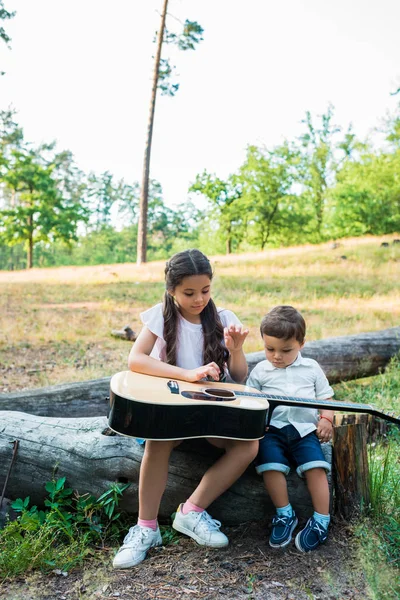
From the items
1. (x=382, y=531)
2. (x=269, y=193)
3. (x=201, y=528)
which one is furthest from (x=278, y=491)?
(x=269, y=193)

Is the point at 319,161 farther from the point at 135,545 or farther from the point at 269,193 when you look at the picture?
the point at 135,545

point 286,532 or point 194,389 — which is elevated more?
point 194,389

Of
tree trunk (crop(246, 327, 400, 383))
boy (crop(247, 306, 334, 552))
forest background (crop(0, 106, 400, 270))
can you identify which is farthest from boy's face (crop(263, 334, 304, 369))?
forest background (crop(0, 106, 400, 270))

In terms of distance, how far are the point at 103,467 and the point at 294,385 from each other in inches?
46.9

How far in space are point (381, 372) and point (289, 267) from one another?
355 inches

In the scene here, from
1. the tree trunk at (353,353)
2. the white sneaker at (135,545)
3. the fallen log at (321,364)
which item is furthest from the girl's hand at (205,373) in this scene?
the tree trunk at (353,353)

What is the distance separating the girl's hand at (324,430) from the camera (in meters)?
2.82

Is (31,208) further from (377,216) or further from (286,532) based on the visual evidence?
(286,532)

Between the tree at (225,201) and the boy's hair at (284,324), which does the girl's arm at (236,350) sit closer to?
the boy's hair at (284,324)

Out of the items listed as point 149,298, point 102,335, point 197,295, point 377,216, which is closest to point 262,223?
point 377,216

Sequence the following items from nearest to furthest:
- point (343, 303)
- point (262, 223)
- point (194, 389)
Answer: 1. point (194, 389)
2. point (343, 303)
3. point (262, 223)

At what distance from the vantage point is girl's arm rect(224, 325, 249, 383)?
9.43ft

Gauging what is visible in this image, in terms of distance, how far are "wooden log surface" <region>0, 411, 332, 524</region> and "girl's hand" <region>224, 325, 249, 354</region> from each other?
56 cm

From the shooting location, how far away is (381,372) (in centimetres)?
619
